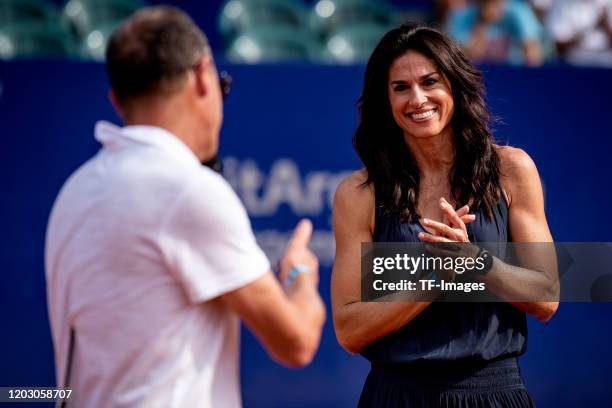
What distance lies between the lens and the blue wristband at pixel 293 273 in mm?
1785

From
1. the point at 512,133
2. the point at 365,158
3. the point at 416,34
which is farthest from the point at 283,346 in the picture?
the point at 512,133

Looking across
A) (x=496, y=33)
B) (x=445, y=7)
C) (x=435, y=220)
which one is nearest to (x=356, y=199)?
(x=435, y=220)

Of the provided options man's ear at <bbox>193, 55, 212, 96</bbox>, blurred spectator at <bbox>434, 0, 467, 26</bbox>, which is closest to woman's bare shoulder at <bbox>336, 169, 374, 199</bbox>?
man's ear at <bbox>193, 55, 212, 96</bbox>

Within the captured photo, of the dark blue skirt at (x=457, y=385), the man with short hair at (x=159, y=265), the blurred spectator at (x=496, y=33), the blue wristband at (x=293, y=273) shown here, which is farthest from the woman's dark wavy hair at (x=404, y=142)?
the blurred spectator at (x=496, y=33)

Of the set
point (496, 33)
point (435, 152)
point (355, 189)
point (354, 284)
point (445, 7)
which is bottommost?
point (354, 284)

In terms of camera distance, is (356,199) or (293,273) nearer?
(293,273)

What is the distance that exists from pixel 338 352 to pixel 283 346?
273cm

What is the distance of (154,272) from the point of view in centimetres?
167

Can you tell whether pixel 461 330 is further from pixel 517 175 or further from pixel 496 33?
pixel 496 33

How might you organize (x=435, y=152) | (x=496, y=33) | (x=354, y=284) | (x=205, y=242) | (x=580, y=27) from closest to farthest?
(x=205, y=242) → (x=354, y=284) → (x=435, y=152) → (x=496, y=33) → (x=580, y=27)

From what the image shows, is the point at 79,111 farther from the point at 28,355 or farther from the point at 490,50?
the point at 490,50

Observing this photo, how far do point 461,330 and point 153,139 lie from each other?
3.55ft

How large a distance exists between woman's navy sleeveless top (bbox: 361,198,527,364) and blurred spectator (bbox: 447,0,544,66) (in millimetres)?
3148

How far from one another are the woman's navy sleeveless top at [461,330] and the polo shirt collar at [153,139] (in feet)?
2.90
